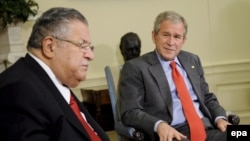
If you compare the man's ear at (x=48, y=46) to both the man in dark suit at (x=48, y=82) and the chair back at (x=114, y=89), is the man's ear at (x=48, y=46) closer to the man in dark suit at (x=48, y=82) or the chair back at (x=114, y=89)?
the man in dark suit at (x=48, y=82)

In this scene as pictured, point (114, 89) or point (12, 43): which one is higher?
point (12, 43)

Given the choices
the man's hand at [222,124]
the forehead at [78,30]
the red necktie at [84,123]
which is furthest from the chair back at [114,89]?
the forehead at [78,30]

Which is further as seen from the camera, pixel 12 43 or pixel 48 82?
pixel 12 43

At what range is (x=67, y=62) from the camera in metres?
1.31

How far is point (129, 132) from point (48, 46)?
1.10m

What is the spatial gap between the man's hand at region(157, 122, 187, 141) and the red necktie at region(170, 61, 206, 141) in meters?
0.25

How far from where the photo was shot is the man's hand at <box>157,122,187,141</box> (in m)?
1.95

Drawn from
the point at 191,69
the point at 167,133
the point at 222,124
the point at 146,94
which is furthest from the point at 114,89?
the point at 222,124

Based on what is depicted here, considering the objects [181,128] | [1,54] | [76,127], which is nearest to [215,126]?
[181,128]

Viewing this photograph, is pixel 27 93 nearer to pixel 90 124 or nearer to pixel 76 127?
pixel 76 127

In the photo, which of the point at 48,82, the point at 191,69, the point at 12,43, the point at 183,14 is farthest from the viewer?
the point at 183,14

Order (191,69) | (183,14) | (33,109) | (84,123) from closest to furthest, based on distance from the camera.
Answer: (33,109) → (84,123) → (191,69) → (183,14)

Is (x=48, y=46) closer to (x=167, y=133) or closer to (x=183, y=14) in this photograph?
(x=167, y=133)

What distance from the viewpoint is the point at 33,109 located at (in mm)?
1130
